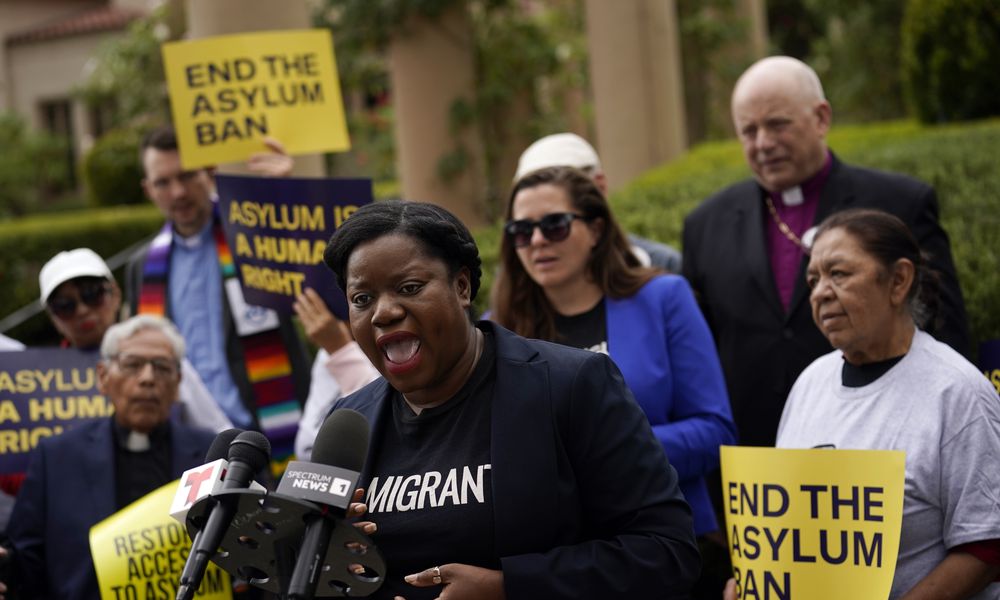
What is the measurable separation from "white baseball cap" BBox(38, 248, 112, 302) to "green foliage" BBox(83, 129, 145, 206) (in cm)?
1731

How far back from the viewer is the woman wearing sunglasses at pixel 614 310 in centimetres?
504

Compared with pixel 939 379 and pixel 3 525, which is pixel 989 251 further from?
pixel 3 525

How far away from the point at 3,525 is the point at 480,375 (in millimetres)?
3582

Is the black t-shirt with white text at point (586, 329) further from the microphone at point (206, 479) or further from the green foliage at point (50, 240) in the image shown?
the green foliage at point (50, 240)

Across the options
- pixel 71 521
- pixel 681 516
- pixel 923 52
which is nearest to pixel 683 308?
pixel 681 516

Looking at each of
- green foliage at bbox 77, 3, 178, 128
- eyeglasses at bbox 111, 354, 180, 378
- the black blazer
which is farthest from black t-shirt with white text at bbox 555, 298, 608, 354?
green foliage at bbox 77, 3, 178, 128

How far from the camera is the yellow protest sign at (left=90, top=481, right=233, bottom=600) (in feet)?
17.8

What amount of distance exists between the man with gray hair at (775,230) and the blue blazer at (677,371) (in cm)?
77

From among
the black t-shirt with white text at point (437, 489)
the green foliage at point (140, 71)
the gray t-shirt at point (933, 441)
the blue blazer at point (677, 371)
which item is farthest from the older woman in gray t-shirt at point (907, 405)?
the green foliage at point (140, 71)

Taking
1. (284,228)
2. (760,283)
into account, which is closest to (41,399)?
(284,228)

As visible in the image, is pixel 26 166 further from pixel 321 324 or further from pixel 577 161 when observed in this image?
pixel 577 161

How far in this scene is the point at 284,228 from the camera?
6.44 meters

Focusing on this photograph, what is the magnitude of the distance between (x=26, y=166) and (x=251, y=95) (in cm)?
2986

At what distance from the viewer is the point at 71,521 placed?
5871 millimetres
